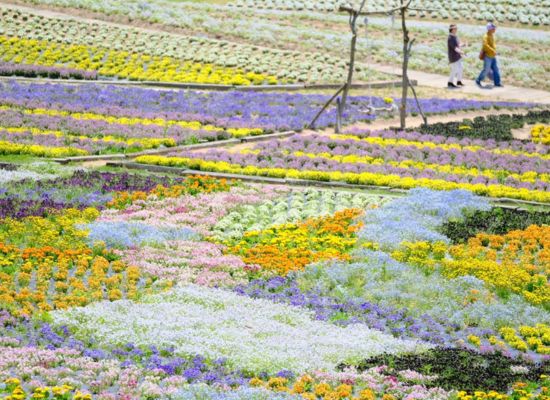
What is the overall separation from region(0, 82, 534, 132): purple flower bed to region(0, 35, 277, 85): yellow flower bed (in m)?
2.37

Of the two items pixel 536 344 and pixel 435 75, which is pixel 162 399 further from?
pixel 435 75

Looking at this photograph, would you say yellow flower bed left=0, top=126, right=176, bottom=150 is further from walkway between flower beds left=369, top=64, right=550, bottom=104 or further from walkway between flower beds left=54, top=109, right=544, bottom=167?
walkway between flower beds left=369, top=64, right=550, bottom=104

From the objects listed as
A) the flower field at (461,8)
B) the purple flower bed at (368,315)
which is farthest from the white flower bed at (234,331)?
the flower field at (461,8)

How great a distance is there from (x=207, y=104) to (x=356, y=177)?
9213 millimetres

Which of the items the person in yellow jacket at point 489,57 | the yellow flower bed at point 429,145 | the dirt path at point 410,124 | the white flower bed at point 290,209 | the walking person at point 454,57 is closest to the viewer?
the white flower bed at point 290,209

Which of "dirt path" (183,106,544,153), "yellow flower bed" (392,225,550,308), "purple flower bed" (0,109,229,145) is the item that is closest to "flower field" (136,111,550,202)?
"dirt path" (183,106,544,153)

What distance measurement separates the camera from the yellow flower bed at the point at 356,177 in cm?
2372

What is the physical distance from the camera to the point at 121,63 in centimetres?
3962

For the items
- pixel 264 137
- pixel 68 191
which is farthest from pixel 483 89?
pixel 68 191

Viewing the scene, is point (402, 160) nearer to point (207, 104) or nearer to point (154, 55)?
point (207, 104)

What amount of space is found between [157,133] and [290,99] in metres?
6.24

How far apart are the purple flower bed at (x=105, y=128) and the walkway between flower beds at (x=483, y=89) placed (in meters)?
11.3

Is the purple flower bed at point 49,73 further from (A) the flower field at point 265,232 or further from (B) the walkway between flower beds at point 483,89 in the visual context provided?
(B) the walkway between flower beds at point 483,89

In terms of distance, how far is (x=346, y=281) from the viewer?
60.2 feet
